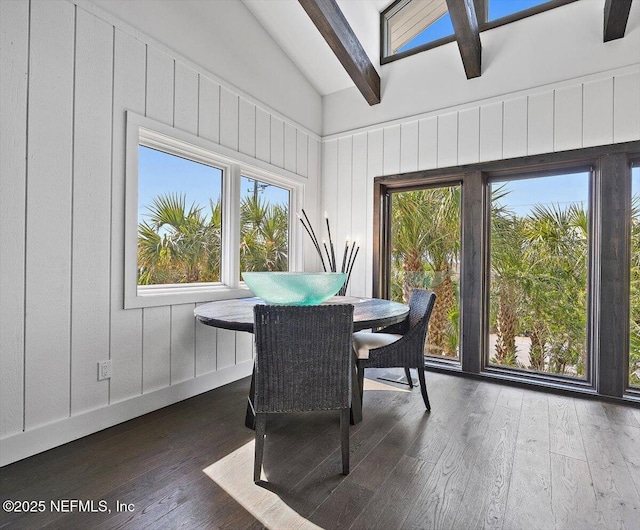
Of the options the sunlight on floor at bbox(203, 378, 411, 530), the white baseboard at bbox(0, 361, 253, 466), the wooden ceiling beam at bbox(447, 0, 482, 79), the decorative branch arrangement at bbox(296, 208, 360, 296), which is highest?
the wooden ceiling beam at bbox(447, 0, 482, 79)

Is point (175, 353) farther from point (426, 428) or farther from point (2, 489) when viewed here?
point (426, 428)

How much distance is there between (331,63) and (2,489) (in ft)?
13.5

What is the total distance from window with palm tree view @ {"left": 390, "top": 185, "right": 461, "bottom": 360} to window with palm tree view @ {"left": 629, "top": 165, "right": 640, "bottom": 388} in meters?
1.25

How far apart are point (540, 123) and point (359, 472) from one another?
9.68 ft

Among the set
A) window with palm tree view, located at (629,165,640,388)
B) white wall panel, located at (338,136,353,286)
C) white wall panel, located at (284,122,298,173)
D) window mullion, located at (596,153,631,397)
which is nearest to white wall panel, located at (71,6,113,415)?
white wall panel, located at (284,122,298,173)

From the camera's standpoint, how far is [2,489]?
5.26ft

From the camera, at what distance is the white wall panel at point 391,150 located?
12.1 feet

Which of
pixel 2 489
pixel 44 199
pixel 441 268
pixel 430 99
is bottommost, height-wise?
pixel 2 489

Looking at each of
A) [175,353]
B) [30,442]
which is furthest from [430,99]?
[30,442]

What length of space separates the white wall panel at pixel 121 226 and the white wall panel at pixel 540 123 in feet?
9.78

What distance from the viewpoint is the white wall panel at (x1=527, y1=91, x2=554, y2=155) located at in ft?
9.60

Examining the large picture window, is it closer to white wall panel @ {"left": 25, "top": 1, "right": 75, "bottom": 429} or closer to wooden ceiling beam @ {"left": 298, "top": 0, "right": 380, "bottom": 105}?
white wall panel @ {"left": 25, "top": 1, "right": 75, "bottom": 429}

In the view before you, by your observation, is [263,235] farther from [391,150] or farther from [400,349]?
[400,349]

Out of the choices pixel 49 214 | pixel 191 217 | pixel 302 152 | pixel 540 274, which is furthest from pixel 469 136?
pixel 49 214
